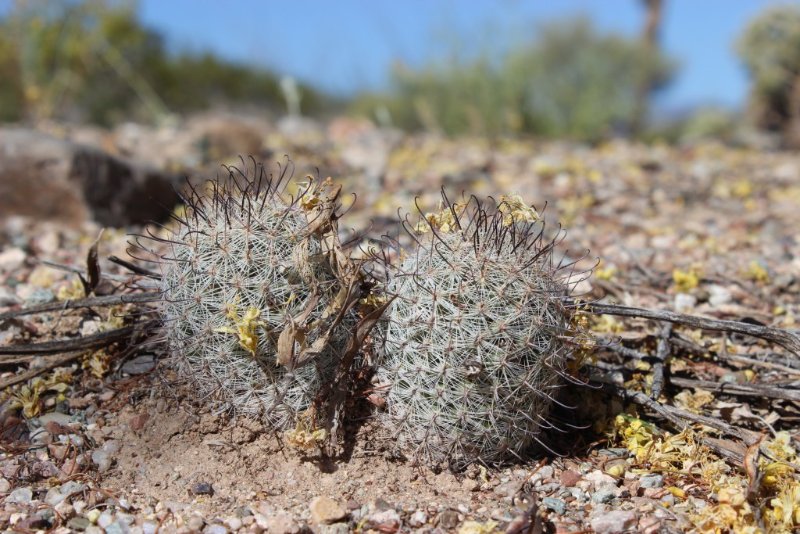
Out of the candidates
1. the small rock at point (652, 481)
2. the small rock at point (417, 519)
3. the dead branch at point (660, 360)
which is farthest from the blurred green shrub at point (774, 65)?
the small rock at point (417, 519)

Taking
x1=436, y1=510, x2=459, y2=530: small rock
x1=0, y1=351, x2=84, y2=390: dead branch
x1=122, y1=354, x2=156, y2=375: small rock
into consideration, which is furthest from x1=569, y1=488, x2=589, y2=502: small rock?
x1=0, y1=351, x2=84, y2=390: dead branch

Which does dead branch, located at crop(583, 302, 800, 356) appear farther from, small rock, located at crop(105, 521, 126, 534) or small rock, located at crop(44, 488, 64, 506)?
small rock, located at crop(44, 488, 64, 506)

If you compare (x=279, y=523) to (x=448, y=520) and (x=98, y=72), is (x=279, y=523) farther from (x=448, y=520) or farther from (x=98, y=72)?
(x=98, y=72)

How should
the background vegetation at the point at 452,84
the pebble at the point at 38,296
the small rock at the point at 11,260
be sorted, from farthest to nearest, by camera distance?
the background vegetation at the point at 452,84 < the small rock at the point at 11,260 < the pebble at the point at 38,296

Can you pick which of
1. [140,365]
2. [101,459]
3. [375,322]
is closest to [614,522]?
[375,322]

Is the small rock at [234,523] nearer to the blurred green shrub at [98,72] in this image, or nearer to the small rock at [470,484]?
the small rock at [470,484]

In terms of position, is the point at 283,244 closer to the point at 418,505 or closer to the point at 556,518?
the point at 418,505

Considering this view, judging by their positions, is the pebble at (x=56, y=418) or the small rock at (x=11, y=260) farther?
the small rock at (x=11, y=260)

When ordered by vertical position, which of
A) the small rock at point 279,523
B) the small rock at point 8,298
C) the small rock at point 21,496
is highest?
the small rock at point 8,298
